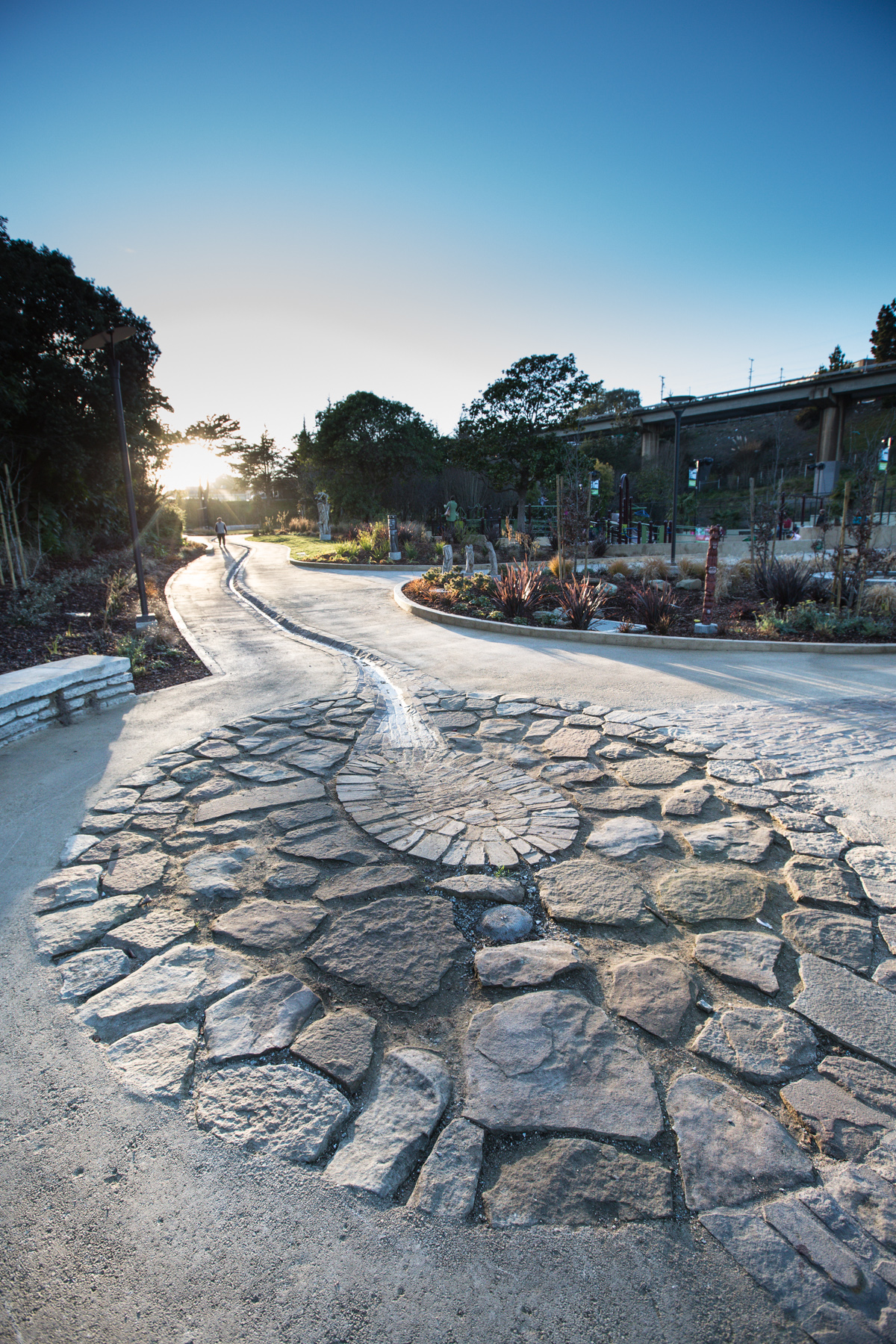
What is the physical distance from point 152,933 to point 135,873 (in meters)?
0.55

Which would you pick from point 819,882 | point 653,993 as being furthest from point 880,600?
point 653,993

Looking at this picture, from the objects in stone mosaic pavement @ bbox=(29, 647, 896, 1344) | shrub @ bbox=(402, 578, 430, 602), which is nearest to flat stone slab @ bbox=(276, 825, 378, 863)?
stone mosaic pavement @ bbox=(29, 647, 896, 1344)

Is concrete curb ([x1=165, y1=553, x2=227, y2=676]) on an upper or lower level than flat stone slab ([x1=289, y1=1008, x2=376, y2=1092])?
upper

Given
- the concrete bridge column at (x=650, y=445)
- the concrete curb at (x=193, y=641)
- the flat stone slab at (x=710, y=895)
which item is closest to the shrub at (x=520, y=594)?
the concrete curb at (x=193, y=641)

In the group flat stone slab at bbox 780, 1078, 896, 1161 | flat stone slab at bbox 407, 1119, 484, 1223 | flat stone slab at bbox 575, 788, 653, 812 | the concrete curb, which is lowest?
flat stone slab at bbox 407, 1119, 484, 1223

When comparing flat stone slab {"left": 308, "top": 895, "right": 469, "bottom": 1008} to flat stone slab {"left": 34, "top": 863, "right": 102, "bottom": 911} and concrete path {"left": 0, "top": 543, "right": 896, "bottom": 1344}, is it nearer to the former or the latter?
concrete path {"left": 0, "top": 543, "right": 896, "bottom": 1344}

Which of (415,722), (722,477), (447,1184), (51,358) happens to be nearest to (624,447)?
(722,477)

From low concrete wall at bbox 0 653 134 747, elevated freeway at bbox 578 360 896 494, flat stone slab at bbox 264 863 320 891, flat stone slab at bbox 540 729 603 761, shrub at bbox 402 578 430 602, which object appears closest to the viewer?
flat stone slab at bbox 264 863 320 891

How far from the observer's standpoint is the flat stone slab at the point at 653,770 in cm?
386

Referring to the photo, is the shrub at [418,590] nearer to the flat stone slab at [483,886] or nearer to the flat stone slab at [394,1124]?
the flat stone slab at [483,886]

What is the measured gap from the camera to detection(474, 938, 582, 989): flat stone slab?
7.48 feet

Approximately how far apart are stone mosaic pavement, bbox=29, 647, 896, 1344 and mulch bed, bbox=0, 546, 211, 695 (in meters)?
3.52

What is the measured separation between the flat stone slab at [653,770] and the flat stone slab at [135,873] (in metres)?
2.69

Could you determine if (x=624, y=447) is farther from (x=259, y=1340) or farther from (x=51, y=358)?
(x=259, y=1340)
